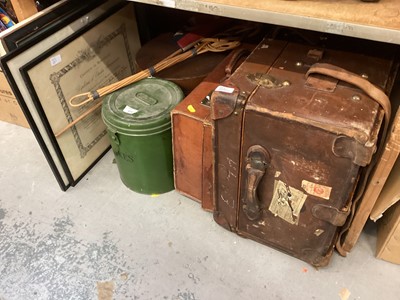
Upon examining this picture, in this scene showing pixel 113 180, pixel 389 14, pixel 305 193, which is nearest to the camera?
pixel 389 14

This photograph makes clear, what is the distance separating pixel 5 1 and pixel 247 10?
1.36 m

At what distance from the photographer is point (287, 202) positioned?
48.2 inches

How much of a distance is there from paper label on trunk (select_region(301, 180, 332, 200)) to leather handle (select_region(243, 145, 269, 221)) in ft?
0.45

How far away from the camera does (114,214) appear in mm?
1616

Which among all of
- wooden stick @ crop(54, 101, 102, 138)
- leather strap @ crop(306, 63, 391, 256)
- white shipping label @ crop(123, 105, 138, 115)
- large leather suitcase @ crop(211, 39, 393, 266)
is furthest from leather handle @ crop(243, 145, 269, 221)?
wooden stick @ crop(54, 101, 102, 138)

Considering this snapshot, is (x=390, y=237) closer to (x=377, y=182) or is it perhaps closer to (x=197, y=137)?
(x=377, y=182)

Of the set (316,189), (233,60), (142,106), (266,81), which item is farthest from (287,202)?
(142,106)

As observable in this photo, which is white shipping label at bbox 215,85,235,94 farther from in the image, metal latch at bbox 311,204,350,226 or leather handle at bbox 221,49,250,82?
metal latch at bbox 311,204,350,226

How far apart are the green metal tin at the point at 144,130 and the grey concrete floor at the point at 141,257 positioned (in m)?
0.11

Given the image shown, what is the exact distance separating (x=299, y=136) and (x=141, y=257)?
0.82 m

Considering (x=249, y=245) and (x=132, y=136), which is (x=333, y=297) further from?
(x=132, y=136)

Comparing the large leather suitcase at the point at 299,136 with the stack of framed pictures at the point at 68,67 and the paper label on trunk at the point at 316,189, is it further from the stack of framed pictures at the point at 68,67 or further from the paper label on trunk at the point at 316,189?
the stack of framed pictures at the point at 68,67

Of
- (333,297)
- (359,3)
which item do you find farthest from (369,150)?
(333,297)

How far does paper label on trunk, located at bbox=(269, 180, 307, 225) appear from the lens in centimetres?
118
